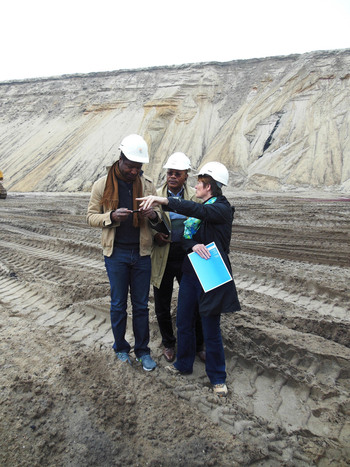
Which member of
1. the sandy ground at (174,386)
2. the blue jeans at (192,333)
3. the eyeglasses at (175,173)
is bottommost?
the sandy ground at (174,386)

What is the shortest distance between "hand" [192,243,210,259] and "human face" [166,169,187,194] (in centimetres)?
76

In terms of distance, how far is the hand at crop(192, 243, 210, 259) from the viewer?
276 centimetres

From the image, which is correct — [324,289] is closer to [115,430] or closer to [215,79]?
[115,430]

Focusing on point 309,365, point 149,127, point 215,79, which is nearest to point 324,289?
point 309,365

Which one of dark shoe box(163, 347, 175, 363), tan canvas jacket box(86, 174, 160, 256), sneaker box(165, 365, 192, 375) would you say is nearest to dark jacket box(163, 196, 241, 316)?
→ tan canvas jacket box(86, 174, 160, 256)

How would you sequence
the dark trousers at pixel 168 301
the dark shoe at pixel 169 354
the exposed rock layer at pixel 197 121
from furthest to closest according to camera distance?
the exposed rock layer at pixel 197 121, the dark shoe at pixel 169 354, the dark trousers at pixel 168 301

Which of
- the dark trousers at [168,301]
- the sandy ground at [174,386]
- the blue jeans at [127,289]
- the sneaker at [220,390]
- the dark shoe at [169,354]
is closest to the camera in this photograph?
the sandy ground at [174,386]

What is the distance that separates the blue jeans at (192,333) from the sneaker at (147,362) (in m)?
0.26

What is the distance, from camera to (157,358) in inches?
136

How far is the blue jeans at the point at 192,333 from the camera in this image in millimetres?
2883

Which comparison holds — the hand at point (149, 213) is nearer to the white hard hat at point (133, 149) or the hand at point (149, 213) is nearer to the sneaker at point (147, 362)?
the white hard hat at point (133, 149)

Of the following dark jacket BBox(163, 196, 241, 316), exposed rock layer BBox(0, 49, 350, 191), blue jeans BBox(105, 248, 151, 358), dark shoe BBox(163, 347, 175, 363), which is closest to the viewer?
dark jacket BBox(163, 196, 241, 316)

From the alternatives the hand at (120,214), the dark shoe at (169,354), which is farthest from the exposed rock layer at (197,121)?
the hand at (120,214)

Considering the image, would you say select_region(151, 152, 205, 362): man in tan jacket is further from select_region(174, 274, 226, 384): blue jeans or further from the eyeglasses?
select_region(174, 274, 226, 384): blue jeans
